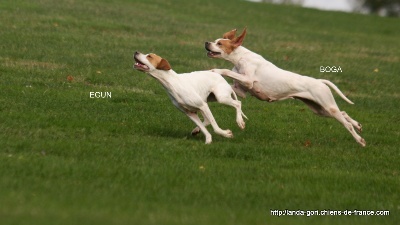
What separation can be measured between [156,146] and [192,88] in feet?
3.48

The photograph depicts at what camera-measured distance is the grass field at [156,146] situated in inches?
347

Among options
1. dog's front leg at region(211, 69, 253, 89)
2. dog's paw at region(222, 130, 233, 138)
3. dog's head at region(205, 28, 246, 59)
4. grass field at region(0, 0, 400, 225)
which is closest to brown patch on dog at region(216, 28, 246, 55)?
dog's head at region(205, 28, 246, 59)

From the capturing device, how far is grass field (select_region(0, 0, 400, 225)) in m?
8.80

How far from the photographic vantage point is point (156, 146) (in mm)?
11703

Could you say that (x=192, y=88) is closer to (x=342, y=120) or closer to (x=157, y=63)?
(x=157, y=63)

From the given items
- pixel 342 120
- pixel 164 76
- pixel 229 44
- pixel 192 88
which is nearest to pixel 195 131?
Answer: pixel 192 88

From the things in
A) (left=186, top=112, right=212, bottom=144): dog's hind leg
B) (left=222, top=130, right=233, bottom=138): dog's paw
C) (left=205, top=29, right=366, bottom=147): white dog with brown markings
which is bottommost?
(left=222, top=130, right=233, bottom=138): dog's paw

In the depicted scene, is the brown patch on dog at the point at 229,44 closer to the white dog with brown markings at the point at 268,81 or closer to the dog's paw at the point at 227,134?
the white dog with brown markings at the point at 268,81

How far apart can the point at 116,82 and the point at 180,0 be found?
909 inches

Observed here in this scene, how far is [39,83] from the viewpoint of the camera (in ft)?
54.3

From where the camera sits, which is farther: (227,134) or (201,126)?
(227,134)

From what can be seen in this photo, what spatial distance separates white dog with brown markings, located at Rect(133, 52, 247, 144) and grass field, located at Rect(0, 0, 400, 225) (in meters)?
0.41

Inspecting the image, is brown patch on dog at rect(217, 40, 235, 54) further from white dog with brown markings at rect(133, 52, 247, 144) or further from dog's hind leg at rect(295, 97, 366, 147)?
dog's hind leg at rect(295, 97, 366, 147)

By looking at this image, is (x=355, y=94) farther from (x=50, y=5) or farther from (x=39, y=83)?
(x=50, y=5)
